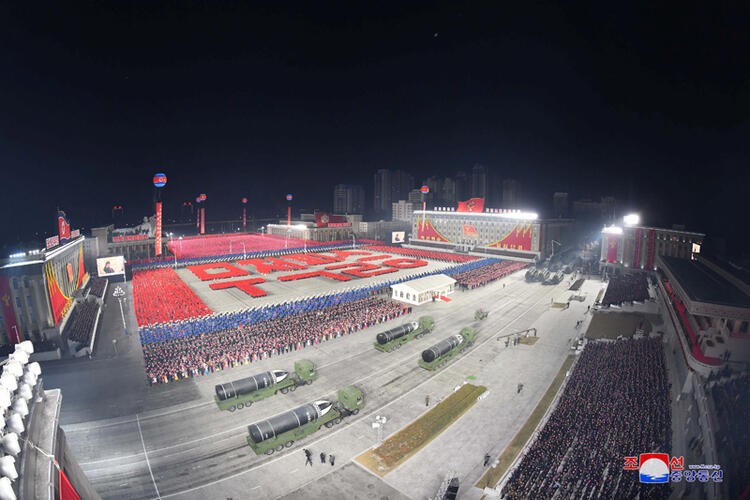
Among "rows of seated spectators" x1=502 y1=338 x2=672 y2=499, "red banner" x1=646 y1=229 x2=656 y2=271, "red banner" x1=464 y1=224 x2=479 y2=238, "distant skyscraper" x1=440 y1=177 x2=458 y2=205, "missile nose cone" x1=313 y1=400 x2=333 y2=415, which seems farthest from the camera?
"distant skyscraper" x1=440 y1=177 x2=458 y2=205

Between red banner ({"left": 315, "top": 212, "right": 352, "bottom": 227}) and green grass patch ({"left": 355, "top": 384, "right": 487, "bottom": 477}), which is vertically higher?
red banner ({"left": 315, "top": 212, "right": 352, "bottom": 227})

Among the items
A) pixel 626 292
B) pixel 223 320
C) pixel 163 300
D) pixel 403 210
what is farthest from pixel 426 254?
pixel 403 210

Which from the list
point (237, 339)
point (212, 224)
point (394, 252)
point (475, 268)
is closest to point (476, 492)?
point (237, 339)

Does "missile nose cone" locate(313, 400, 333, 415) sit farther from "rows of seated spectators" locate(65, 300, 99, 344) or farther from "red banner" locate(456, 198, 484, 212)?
"red banner" locate(456, 198, 484, 212)

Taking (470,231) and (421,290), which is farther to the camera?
(470,231)

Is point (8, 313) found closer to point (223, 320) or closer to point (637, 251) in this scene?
point (223, 320)

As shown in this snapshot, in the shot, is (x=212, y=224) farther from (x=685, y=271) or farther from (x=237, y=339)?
(x=685, y=271)

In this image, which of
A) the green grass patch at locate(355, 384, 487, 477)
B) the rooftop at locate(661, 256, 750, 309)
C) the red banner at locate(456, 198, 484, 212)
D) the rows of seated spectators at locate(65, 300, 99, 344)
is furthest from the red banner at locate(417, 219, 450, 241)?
the rows of seated spectators at locate(65, 300, 99, 344)
